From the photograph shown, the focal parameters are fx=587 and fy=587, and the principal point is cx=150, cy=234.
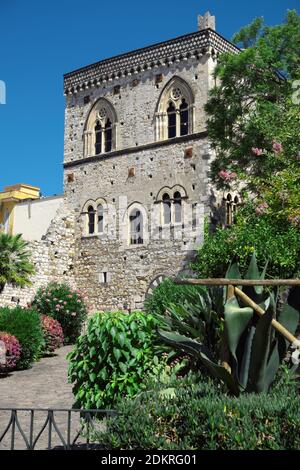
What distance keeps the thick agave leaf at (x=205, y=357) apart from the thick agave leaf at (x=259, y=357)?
0.60 ft

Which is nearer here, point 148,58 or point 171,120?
point 171,120

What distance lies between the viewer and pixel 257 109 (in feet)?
62.9

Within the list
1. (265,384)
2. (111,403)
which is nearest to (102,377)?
(111,403)

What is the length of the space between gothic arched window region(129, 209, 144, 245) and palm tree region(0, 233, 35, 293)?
4379 mm

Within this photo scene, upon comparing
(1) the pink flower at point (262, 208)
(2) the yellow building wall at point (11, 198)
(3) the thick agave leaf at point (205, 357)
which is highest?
(2) the yellow building wall at point (11, 198)

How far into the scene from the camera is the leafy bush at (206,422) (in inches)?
179

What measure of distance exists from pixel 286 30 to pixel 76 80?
35.7 ft

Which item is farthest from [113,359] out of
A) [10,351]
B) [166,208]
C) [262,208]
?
[166,208]

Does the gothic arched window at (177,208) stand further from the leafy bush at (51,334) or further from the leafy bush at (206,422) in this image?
the leafy bush at (206,422)

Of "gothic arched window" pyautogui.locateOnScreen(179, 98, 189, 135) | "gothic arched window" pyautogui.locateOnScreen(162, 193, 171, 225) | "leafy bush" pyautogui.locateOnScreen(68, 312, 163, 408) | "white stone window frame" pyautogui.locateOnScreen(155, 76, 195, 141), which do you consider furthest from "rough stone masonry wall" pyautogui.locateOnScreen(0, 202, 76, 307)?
"leafy bush" pyautogui.locateOnScreen(68, 312, 163, 408)

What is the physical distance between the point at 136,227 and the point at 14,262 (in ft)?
17.0

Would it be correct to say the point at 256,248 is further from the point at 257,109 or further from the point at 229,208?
the point at 229,208

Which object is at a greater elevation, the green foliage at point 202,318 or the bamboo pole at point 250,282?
the bamboo pole at point 250,282

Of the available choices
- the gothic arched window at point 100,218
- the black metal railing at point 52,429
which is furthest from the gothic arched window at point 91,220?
the black metal railing at point 52,429
